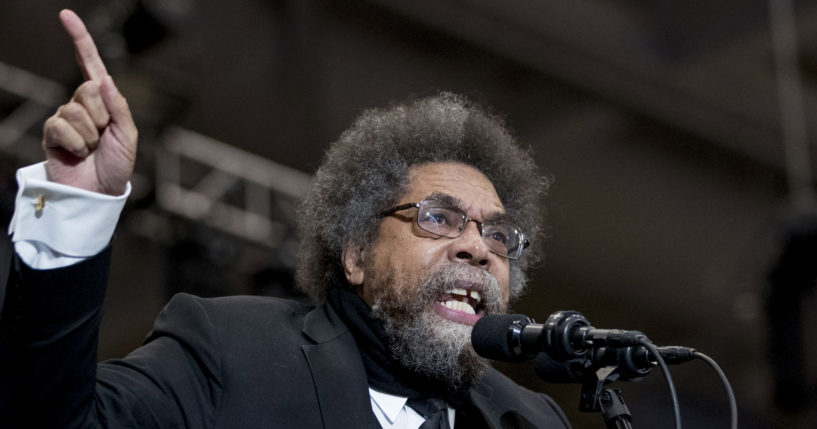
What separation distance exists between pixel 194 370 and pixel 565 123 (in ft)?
16.3

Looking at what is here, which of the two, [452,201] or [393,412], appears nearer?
[393,412]

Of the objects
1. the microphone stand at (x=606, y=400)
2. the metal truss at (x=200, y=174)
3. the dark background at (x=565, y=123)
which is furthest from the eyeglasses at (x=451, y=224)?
the metal truss at (x=200, y=174)

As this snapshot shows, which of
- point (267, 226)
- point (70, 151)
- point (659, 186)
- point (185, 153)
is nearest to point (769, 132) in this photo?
point (659, 186)

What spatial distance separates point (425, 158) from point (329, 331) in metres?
0.70

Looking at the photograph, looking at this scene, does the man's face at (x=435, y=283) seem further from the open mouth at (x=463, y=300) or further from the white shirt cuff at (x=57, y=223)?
the white shirt cuff at (x=57, y=223)

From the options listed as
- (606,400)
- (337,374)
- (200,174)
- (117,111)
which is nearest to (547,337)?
(606,400)

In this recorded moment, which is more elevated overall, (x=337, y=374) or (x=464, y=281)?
(x=464, y=281)

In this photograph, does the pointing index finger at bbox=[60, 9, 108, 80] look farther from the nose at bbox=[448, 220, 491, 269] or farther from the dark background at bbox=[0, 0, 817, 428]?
the dark background at bbox=[0, 0, 817, 428]

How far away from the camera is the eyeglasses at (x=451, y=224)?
2.65 meters

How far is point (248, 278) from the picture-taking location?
240 inches

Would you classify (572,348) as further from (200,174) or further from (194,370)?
(200,174)

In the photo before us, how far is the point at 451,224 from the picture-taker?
2668 mm

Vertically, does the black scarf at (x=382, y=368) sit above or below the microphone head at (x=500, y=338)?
below

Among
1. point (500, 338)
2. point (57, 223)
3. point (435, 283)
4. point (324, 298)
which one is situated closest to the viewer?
point (57, 223)
